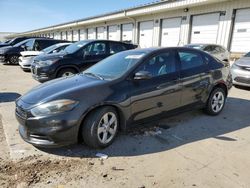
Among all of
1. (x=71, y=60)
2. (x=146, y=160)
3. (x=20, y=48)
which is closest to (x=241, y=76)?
(x=71, y=60)

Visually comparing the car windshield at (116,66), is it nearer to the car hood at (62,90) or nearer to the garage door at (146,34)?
the car hood at (62,90)

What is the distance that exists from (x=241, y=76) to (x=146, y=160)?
6.14 metres

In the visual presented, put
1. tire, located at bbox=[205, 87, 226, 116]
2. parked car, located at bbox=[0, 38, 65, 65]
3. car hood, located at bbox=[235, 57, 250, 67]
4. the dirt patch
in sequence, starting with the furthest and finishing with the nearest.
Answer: parked car, located at bbox=[0, 38, 65, 65]
car hood, located at bbox=[235, 57, 250, 67]
tire, located at bbox=[205, 87, 226, 116]
the dirt patch

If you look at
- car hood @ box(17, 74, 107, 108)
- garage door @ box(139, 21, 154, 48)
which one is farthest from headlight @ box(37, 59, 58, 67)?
garage door @ box(139, 21, 154, 48)

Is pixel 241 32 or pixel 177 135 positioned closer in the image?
pixel 177 135

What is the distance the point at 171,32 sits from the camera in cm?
1675

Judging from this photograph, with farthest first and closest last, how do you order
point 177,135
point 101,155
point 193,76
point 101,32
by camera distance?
point 101,32
point 193,76
point 177,135
point 101,155

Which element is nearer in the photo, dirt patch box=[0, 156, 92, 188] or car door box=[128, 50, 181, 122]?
dirt patch box=[0, 156, 92, 188]

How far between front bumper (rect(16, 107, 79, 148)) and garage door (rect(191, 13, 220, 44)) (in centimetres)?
1262

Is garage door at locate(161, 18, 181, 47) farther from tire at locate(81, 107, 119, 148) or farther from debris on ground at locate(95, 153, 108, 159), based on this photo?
debris on ground at locate(95, 153, 108, 159)

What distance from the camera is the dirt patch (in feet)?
9.35

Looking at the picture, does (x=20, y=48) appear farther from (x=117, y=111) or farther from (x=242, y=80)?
(x=117, y=111)

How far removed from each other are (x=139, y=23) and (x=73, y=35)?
17.4 m

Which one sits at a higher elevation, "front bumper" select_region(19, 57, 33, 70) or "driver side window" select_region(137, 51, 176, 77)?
"driver side window" select_region(137, 51, 176, 77)
